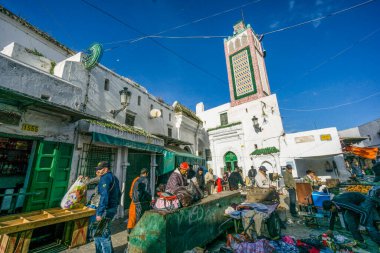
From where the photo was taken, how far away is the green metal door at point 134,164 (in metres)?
8.44

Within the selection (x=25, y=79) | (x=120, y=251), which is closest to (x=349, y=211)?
(x=120, y=251)

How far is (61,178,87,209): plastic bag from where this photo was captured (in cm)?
515

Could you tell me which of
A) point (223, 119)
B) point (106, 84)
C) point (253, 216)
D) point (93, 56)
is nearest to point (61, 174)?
point (106, 84)

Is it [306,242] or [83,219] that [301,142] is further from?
[83,219]

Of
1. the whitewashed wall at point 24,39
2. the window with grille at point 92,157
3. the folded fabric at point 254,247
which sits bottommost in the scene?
the folded fabric at point 254,247

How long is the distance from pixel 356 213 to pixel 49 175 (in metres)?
9.17

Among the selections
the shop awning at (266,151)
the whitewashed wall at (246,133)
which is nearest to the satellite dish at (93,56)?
→ the whitewashed wall at (246,133)

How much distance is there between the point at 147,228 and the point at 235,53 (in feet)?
69.0

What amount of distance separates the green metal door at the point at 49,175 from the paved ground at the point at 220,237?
2175 millimetres

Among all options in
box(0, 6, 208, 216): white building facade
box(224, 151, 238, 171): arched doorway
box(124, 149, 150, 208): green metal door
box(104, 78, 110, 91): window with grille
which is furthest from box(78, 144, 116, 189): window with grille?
box(224, 151, 238, 171): arched doorway

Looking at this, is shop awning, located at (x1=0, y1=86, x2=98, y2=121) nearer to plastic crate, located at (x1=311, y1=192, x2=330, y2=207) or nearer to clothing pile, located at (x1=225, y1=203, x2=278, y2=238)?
clothing pile, located at (x1=225, y1=203, x2=278, y2=238)

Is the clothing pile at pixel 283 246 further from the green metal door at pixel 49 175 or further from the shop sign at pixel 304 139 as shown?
the shop sign at pixel 304 139

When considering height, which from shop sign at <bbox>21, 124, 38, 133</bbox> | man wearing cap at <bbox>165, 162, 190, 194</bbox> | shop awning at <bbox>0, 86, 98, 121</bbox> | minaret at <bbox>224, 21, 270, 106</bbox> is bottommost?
man wearing cap at <bbox>165, 162, 190, 194</bbox>

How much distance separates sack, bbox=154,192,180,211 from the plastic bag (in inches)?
126
